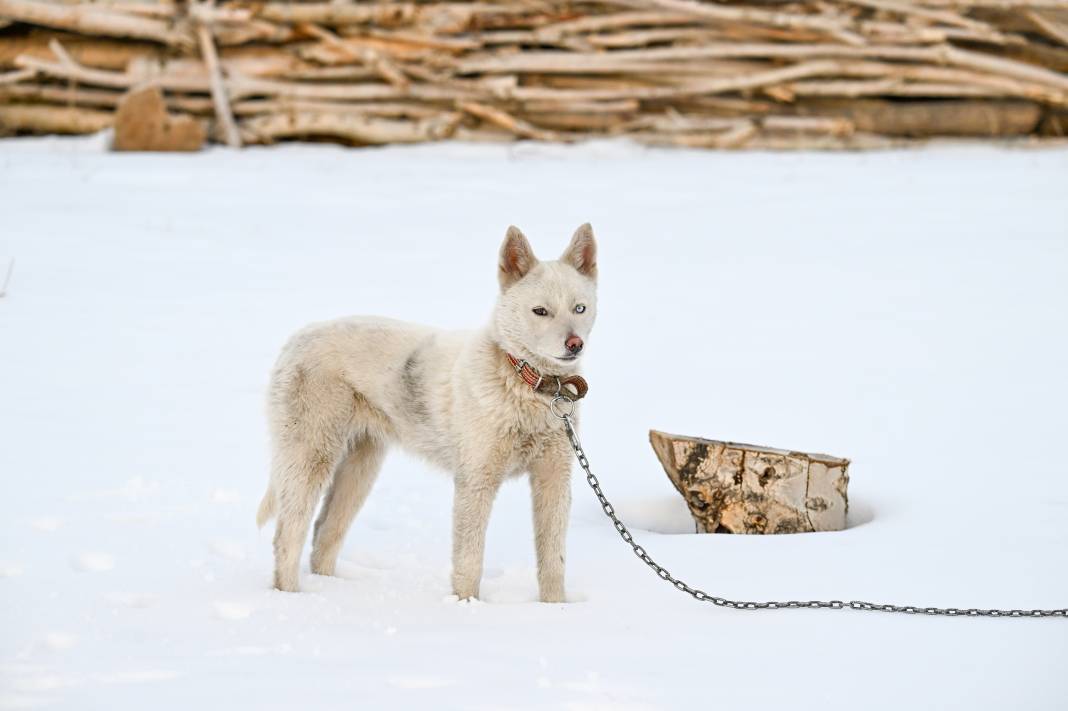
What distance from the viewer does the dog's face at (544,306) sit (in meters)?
4.52

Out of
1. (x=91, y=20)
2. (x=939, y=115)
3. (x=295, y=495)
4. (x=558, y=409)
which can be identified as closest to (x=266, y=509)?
(x=295, y=495)

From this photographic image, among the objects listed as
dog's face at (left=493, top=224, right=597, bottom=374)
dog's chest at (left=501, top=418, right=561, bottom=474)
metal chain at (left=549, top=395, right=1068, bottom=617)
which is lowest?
metal chain at (left=549, top=395, right=1068, bottom=617)

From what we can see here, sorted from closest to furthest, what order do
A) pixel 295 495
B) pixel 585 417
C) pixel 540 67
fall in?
pixel 295 495, pixel 585 417, pixel 540 67

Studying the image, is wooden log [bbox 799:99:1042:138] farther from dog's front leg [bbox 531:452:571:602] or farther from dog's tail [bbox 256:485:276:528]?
dog's tail [bbox 256:485:276:528]

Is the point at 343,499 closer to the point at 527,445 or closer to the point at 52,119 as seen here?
the point at 527,445

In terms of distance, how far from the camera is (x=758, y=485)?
18.2 feet

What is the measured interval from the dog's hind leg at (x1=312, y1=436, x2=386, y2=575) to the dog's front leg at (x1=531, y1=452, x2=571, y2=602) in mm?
888

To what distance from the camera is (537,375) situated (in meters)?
4.59

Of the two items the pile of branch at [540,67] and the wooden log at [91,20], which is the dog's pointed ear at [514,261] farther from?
the wooden log at [91,20]

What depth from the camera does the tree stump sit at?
5496mm

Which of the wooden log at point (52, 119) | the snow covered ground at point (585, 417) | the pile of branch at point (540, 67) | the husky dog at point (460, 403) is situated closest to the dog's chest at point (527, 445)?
the husky dog at point (460, 403)

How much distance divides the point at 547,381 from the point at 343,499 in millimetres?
1222

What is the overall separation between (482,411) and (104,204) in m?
7.07

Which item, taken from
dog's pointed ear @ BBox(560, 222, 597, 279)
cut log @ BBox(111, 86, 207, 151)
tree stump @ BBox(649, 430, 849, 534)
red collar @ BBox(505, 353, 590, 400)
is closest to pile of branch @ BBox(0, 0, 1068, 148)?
cut log @ BBox(111, 86, 207, 151)
